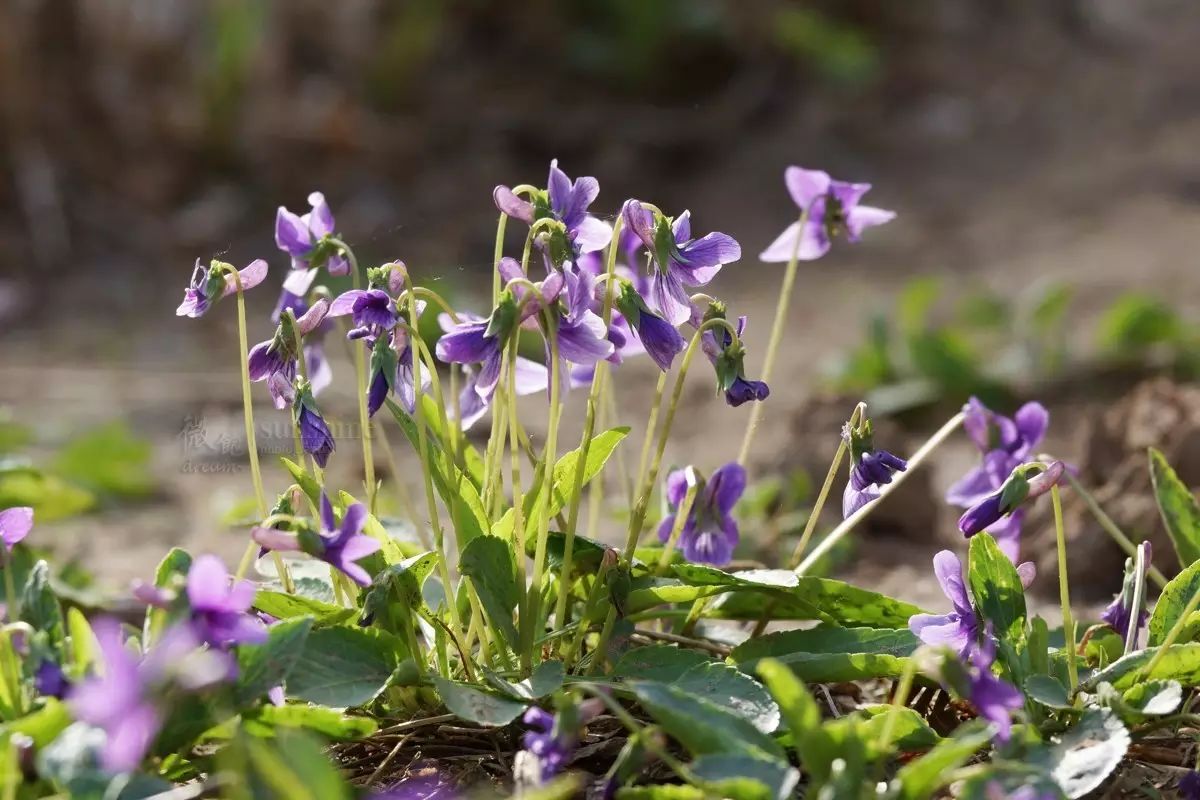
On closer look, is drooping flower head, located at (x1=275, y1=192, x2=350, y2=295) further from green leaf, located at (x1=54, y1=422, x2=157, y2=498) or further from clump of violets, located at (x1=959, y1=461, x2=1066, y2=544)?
green leaf, located at (x1=54, y1=422, x2=157, y2=498)

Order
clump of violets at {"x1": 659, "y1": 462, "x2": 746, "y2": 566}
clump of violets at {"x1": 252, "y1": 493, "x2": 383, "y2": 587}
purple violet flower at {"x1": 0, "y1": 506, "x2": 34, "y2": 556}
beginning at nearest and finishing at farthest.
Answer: clump of violets at {"x1": 252, "y1": 493, "x2": 383, "y2": 587} → purple violet flower at {"x1": 0, "y1": 506, "x2": 34, "y2": 556} → clump of violets at {"x1": 659, "y1": 462, "x2": 746, "y2": 566}

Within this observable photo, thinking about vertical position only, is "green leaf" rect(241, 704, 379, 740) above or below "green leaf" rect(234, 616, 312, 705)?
below

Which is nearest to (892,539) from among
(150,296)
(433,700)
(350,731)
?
(433,700)

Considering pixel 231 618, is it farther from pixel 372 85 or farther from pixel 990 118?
pixel 990 118

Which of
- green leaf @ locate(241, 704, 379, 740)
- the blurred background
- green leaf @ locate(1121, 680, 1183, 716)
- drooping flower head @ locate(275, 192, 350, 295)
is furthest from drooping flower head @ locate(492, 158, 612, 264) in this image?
the blurred background

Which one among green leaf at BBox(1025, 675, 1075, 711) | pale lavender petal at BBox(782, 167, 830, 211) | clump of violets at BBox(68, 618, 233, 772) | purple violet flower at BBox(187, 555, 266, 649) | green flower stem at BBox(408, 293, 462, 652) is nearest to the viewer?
clump of violets at BBox(68, 618, 233, 772)

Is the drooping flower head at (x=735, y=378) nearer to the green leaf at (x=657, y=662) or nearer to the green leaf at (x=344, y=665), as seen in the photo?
the green leaf at (x=657, y=662)
